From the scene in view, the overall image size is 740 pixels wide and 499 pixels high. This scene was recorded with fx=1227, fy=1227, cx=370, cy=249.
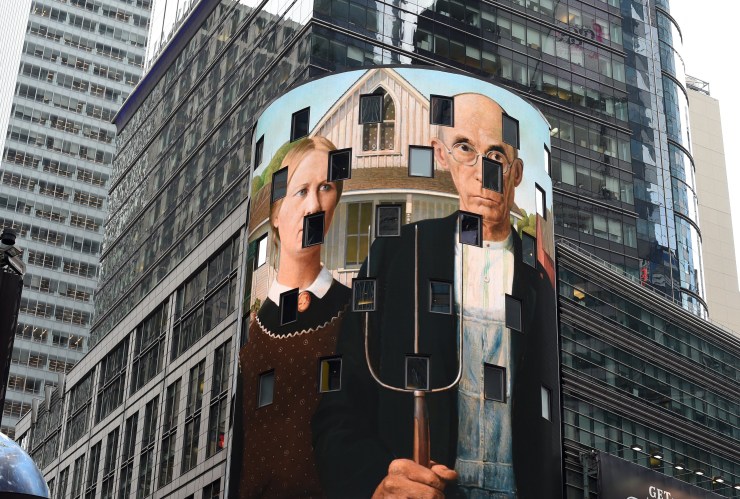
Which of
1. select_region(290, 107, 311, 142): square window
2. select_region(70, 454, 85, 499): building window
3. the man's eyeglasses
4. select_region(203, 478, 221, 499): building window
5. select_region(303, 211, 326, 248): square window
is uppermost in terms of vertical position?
select_region(290, 107, 311, 142): square window

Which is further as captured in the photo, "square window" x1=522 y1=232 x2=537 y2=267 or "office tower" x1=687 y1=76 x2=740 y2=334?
"office tower" x1=687 y1=76 x2=740 y2=334

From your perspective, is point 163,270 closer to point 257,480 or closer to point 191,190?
point 191,190

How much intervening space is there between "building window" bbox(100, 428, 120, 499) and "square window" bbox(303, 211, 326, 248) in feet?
106

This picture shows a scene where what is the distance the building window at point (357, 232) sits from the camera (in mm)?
55781

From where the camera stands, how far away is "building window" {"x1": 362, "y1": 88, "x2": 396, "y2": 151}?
191 feet

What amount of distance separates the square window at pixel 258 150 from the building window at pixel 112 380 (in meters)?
28.3

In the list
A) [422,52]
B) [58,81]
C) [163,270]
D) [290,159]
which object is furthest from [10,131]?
[290,159]

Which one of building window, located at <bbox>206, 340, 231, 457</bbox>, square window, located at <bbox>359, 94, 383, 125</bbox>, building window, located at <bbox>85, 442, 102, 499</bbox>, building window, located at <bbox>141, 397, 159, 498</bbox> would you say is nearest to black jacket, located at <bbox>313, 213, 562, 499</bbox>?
square window, located at <bbox>359, 94, 383, 125</bbox>

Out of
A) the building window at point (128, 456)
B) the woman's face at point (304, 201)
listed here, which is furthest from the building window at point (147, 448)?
the woman's face at point (304, 201)

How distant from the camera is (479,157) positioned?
192 feet

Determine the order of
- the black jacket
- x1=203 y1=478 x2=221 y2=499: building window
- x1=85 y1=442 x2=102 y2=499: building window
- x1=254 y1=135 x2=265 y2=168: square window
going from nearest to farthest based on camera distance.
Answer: the black jacket < x1=254 y1=135 x2=265 y2=168: square window < x1=203 y1=478 x2=221 y2=499: building window < x1=85 y1=442 x2=102 y2=499: building window

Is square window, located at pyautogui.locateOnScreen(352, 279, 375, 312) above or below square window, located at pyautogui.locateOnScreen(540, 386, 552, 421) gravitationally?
above

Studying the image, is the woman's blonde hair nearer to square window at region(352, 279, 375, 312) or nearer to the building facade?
the building facade

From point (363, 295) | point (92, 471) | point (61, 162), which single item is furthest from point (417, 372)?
point (61, 162)
